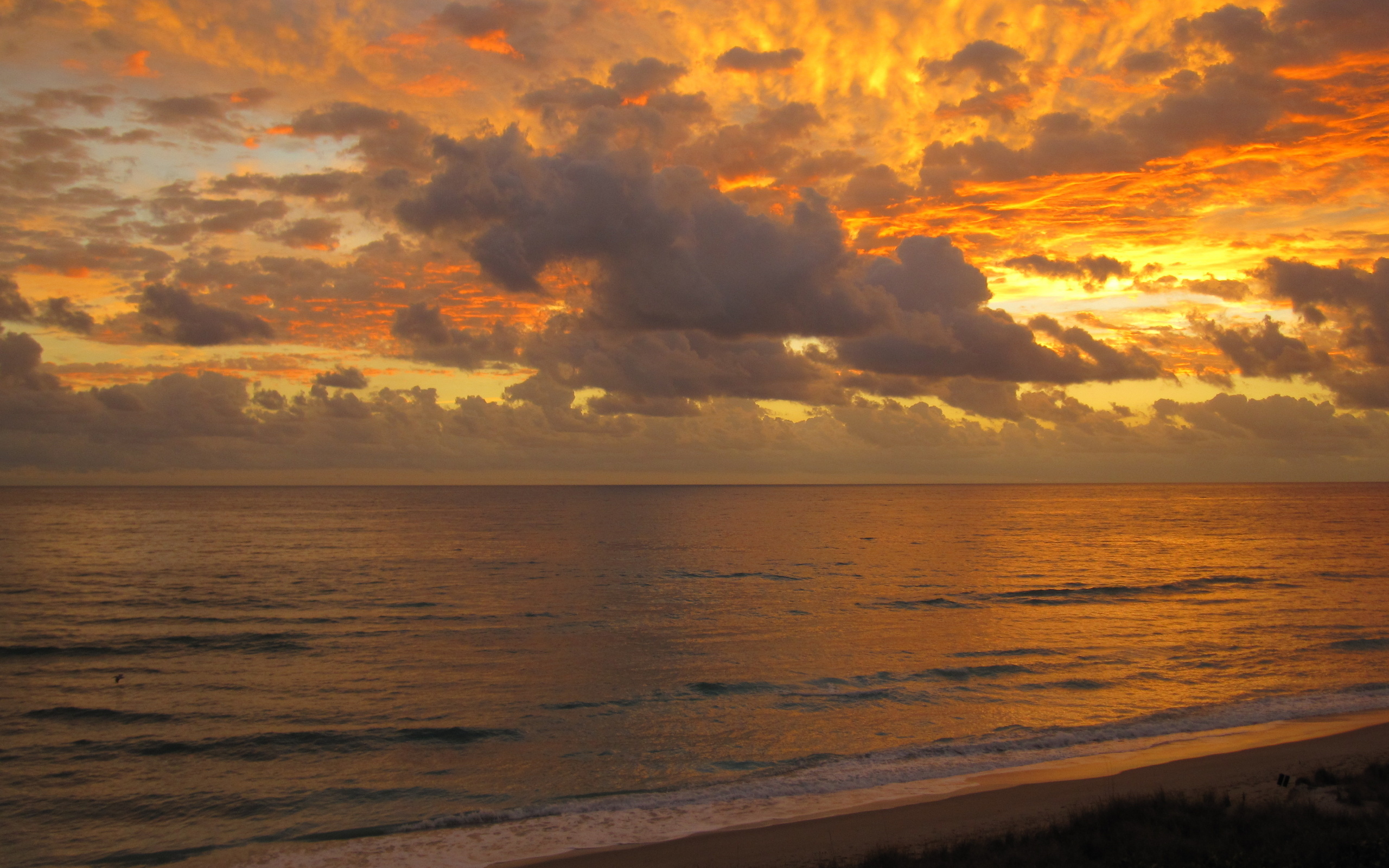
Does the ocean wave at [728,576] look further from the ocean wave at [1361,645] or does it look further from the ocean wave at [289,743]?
the ocean wave at [289,743]

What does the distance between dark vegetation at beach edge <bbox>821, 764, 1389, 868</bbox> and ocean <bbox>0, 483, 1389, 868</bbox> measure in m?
5.58

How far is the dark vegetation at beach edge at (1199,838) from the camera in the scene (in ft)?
36.9

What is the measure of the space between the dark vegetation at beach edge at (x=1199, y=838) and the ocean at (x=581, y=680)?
5.58 meters

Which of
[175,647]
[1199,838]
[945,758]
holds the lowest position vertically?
[175,647]

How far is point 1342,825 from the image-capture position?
1268 cm

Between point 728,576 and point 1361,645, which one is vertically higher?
point 1361,645

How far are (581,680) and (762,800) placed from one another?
12.2 metres

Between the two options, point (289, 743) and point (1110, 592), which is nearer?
point (289, 743)

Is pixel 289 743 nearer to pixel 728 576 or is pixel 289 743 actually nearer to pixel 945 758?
pixel 945 758

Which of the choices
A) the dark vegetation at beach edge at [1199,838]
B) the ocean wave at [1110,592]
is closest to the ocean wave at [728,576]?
the ocean wave at [1110,592]

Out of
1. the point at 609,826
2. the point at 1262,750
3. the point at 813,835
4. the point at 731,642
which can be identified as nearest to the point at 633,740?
the point at 609,826

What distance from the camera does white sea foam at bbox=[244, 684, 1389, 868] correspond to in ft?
50.9

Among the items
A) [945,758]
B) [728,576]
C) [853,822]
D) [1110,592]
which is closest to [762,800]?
[853,822]

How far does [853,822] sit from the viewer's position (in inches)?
637
